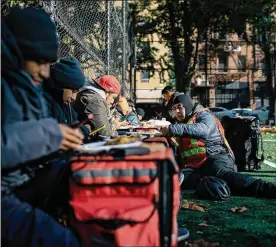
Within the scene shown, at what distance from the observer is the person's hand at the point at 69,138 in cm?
255

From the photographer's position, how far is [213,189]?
19.2 ft

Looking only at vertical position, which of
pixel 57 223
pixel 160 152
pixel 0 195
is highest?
pixel 160 152

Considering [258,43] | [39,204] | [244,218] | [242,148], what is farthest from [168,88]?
[258,43]

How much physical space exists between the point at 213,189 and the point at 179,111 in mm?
1249

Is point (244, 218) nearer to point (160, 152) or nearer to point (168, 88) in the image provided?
point (160, 152)

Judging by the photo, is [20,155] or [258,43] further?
[258,43]

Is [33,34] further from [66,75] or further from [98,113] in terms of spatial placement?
[98,113]

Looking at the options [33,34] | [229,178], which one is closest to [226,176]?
[229,178]

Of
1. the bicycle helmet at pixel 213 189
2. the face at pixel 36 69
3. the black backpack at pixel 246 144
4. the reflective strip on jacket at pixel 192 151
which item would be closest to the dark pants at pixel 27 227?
the face at pixel 36 69

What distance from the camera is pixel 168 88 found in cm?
1221

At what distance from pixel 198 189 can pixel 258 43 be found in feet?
74.0

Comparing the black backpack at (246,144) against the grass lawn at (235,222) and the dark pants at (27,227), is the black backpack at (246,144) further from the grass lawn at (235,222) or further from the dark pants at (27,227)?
the dark pants at (27,227)

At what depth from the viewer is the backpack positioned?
247 cm

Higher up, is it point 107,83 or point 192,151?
point 107,83
